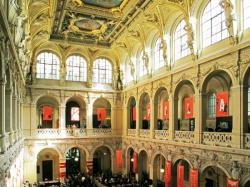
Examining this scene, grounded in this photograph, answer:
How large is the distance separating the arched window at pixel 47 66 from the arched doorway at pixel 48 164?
7.69 m

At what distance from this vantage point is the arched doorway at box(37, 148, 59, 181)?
2794 cm

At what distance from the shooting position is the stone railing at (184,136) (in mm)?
16484

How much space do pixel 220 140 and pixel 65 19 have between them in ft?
47.7

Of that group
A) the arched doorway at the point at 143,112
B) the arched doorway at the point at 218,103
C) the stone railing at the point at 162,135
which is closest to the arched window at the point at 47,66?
the arched doorway at the point at 143,112

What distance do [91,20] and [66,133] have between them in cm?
1104

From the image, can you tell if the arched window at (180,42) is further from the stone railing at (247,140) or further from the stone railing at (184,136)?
the stone railing at (247,140)

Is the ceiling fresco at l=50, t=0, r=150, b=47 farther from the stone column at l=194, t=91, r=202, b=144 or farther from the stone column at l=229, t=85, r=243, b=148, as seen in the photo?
the stone column at l=229, t=85, r=243, b=148

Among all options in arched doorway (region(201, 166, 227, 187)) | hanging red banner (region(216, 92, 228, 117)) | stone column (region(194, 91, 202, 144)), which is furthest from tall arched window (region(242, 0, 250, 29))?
arched doorway (region(201, 166, 227, 187))

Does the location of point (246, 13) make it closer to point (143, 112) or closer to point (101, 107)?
point (143, 112)

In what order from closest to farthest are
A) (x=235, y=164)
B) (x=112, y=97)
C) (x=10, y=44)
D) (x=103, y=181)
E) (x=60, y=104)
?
(x=10, y=44) < (x=235, y=164) < (x=103, y=181) < (x=60, y=104) < (x=112, y=97)

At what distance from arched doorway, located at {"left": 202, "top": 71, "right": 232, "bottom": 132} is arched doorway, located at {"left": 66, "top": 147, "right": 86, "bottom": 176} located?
15161mm

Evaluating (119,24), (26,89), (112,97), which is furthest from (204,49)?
(26,89)

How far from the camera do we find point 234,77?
13359 millimetres

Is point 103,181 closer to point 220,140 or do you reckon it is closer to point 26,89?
point 26,89
